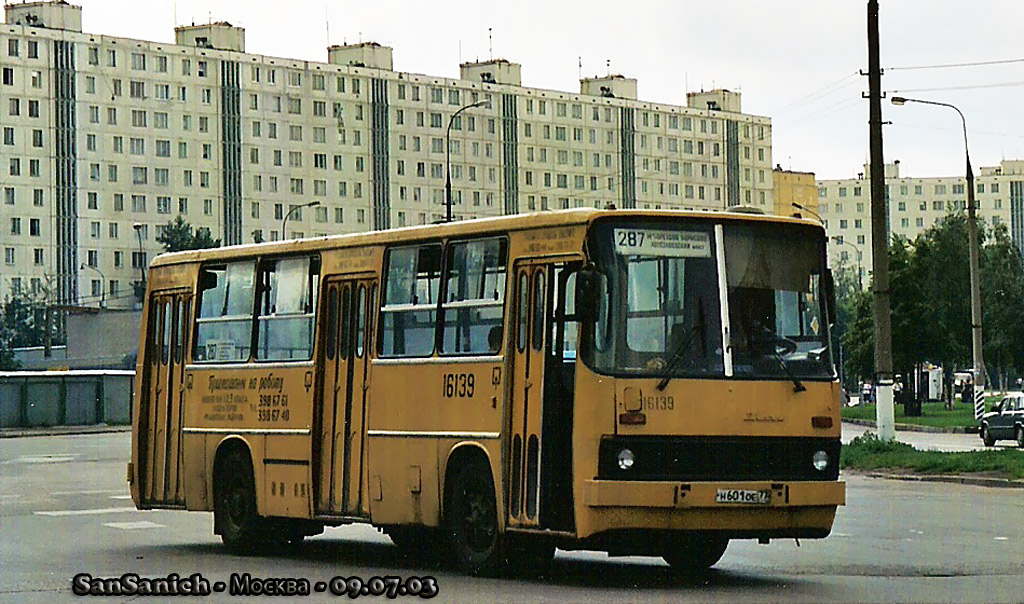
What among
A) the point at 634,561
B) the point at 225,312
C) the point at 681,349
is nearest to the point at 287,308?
the point at 225,312

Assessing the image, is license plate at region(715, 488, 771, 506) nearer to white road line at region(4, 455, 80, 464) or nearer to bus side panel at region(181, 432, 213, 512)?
bus side panel at region(181, 432, 213, 512)

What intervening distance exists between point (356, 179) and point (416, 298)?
13328 cm

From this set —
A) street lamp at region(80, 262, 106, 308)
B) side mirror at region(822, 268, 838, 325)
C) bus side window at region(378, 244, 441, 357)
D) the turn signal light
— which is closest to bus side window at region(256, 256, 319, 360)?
bus side window at region(378, 244, 441, 357)

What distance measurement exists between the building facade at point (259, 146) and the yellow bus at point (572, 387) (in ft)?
376

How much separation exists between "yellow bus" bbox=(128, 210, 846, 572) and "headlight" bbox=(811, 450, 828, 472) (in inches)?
0.4

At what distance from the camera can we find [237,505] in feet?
61.6

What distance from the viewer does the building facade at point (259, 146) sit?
13450cm

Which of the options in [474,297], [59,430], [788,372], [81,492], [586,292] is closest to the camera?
[586,292]

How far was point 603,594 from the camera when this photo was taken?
13.8m

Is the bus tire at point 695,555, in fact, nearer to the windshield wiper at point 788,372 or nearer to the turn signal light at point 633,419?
the windshield wiper at point 788,372

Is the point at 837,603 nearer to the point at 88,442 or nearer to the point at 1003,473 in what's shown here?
the point at 1003,473

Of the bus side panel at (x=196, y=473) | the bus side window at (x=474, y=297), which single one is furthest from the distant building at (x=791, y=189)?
the bus side window at (x=474, y=297)

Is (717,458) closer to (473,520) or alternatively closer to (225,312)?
(473,520)

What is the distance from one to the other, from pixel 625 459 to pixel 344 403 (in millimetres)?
3948
